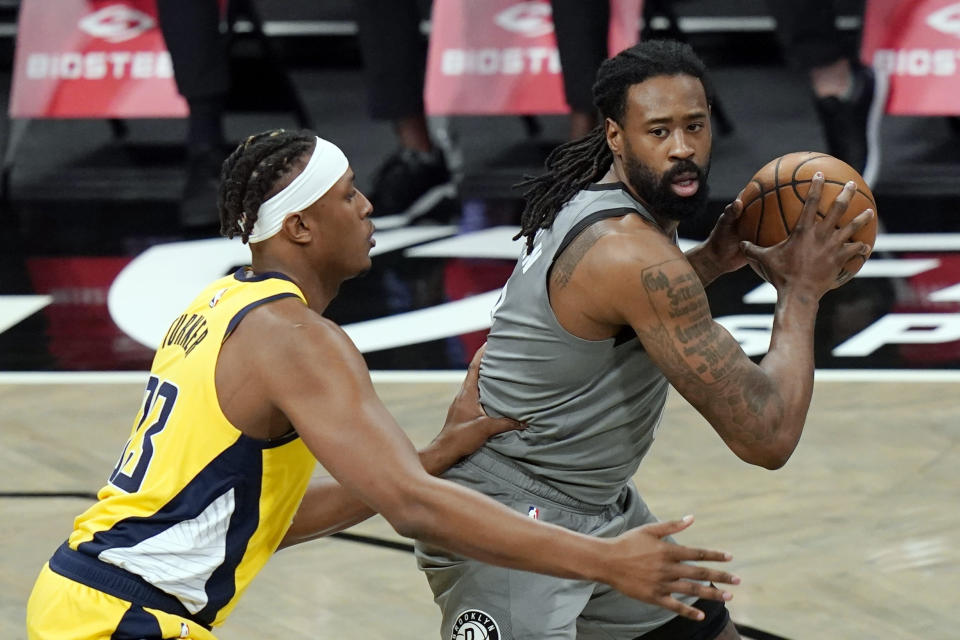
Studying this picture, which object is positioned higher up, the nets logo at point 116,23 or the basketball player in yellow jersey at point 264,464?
the basketball player in yellow jersey at point 264,464

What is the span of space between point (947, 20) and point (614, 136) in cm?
572

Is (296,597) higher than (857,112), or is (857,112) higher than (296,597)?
(296,597)

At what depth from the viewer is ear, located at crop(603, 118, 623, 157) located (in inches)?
120

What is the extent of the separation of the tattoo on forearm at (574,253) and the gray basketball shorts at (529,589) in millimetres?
403

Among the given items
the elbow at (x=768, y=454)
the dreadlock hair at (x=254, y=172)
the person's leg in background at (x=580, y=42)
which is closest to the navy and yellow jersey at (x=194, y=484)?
the dreadlock hair at (x=254, y=172)

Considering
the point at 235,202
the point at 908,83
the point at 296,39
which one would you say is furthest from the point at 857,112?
the point at 235,202

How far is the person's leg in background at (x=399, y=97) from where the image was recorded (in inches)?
319

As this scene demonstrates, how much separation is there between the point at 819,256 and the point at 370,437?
105 centimetres

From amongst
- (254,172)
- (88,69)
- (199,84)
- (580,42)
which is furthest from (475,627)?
(88,69)

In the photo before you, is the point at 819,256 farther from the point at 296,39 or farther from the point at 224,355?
the point at 296,39

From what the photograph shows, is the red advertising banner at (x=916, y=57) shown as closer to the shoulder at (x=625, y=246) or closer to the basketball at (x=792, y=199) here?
the basketball at (x=792, y=199)

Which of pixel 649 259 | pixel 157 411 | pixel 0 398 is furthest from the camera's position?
pixel 0 398

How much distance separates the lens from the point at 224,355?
2639mm

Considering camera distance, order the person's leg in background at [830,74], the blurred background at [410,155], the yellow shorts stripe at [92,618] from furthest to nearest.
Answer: the person's leg in background at [830,74] < the blurred background at [410,155] < the yellow shorts stripe at [92,618]
